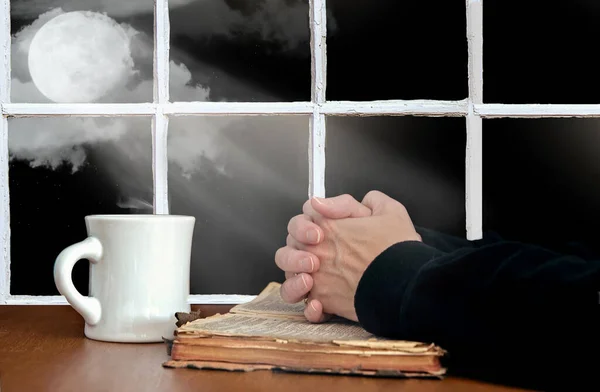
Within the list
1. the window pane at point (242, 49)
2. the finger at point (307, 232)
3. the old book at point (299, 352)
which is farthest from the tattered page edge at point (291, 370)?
the window pane at point (242, 49)

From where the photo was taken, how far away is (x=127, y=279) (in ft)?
2.50

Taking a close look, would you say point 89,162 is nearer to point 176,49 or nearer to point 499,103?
point 176,49

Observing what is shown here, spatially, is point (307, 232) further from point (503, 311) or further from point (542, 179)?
point (542, 179)

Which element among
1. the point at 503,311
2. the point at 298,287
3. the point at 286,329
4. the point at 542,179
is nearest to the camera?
the point at 503,311

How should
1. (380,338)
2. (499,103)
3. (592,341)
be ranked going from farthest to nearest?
(499,103) < (380,338) < (592,341)

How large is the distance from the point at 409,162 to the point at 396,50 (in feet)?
0.71

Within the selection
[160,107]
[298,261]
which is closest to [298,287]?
[298,261]

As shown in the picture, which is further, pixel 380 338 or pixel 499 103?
pixel 499 103

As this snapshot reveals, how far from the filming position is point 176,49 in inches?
47.2

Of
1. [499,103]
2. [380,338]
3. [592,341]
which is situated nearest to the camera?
[592,341]

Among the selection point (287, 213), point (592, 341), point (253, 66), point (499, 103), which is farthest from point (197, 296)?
point (592, 341)

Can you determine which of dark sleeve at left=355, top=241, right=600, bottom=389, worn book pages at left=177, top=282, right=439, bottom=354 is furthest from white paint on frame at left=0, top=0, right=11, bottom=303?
dark sleeve at left=355, top=241, right=600, bottom=389

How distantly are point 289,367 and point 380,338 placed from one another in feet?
0.35

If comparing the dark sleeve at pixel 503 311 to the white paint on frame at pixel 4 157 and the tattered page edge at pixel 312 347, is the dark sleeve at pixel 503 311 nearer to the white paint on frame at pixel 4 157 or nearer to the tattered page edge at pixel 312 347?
the tattered page edge at pixel 312 347
